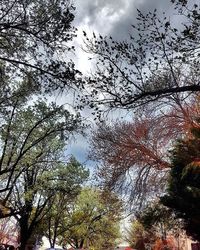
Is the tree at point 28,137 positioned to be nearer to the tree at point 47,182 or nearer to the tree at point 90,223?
the tree at point 47,182

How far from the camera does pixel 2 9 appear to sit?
30.0 feet

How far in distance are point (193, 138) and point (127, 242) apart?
49.1m

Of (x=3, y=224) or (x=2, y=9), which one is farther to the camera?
(x=3, y=224)

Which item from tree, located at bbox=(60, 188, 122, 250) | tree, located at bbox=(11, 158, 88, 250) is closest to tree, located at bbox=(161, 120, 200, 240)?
tree, located at bbox=(11, 158, 88, 250)

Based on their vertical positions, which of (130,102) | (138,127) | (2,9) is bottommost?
(130,102)

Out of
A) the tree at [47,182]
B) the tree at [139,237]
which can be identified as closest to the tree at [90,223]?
the tree at [139,237]

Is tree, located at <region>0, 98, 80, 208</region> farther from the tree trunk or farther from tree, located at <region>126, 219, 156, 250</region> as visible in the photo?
tree, located at <region>126, 219, 156, 250</region>

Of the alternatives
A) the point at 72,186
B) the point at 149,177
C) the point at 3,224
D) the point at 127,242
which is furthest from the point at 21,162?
the point at 127,242

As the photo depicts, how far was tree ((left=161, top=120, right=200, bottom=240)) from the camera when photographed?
67.2ft

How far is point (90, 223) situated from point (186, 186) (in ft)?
90.1

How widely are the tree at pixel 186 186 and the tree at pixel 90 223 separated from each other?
17.7 m

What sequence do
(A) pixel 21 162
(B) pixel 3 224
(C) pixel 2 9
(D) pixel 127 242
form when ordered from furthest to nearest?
1. (D) pixel 127 242
2. (B) pixel 3 224
3. (A) pixel 21 162
4. (C) pixel 2 9

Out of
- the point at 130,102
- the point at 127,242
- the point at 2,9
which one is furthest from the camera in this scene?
the point at 127,242

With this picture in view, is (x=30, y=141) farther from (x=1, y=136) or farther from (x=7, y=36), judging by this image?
(x=7, y=36)
